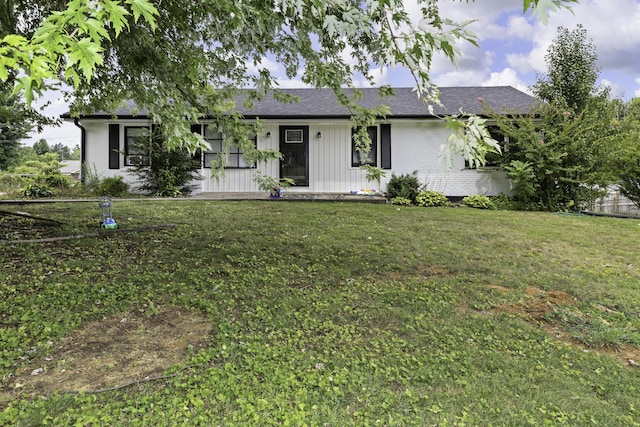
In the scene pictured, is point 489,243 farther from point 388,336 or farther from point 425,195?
point 425,195

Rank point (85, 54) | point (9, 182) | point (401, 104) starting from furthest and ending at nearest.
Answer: point (9, 182) → point (401, 104) → point (85, 54)

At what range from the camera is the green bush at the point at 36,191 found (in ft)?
36.2

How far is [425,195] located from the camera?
10.9 meters

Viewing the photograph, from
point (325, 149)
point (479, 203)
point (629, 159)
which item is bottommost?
point (479, 203)

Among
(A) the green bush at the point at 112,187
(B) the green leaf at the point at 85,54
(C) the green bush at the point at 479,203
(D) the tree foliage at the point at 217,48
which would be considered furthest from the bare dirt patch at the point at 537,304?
(A) the green bush at the point at 112,187

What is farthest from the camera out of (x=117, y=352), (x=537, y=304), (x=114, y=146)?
(x=114, y=146)

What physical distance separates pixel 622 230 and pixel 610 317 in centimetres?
554

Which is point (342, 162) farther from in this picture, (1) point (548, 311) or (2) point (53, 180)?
(1) point (548, 311)

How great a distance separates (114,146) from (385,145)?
8716mm

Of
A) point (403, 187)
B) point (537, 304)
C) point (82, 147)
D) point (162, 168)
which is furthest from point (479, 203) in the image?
point (82, 147)

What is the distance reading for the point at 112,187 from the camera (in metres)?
11.6

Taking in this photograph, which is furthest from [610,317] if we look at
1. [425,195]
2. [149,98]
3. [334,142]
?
[334,142]

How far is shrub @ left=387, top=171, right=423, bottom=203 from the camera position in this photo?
11.1 m

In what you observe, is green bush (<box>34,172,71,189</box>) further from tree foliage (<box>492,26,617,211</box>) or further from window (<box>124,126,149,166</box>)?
tree foliage (<box>492,26,617,211</box>)
